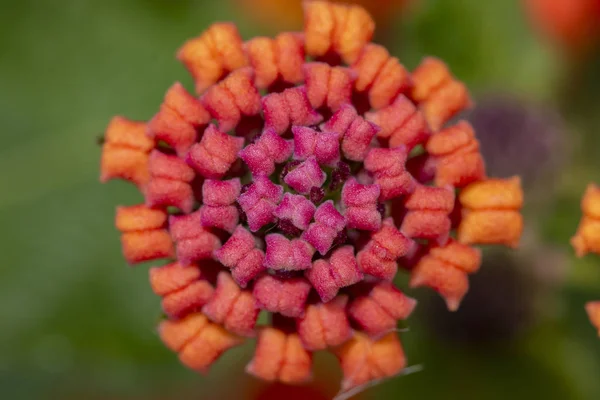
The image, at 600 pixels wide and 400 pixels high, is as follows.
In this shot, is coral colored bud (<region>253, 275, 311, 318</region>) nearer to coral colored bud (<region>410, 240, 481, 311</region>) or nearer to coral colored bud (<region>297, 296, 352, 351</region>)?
coral colored bud (<region>297, 296, 352, 351</region>)

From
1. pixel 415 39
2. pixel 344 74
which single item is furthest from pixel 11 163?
pixel 344 74

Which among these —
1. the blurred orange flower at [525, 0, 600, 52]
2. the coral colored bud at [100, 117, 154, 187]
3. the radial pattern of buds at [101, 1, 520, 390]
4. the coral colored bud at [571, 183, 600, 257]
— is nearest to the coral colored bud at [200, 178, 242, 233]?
the radial pattern of buds at [101, 1, 520, 390]

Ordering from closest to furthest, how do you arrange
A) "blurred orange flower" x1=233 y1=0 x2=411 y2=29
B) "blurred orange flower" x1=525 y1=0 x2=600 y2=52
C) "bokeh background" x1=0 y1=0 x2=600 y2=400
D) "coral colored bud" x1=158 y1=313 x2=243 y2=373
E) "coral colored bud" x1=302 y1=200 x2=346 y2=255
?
"coral colored bud" x1=302 y1=200 x2=346 y2=255, "coral colored bud" x1=158 y1=313 x2=243 y2=373, "bokeh background" x1=0 y1=0 x2=600 y2=400, "blurred orange flower" x1=525 y1=0 x2=600 y2=52, "blurred orange flower" x1=233 y1=0 x2=411 y2=29

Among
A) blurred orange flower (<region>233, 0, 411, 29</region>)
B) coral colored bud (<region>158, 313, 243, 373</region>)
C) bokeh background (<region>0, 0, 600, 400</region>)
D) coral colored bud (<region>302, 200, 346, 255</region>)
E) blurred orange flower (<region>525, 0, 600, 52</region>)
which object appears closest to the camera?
coral colored bud (<region>302, 200, 346, 255</region>)

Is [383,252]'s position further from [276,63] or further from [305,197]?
[276,63]

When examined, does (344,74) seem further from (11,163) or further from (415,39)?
A: (11,163)

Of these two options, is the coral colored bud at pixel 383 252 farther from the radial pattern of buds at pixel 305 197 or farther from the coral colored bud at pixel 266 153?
the coral colored bud at pixel 266 153

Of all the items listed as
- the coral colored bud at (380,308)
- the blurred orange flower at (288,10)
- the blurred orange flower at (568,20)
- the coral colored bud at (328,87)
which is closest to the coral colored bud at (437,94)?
the coral colored bud at (328,87)
